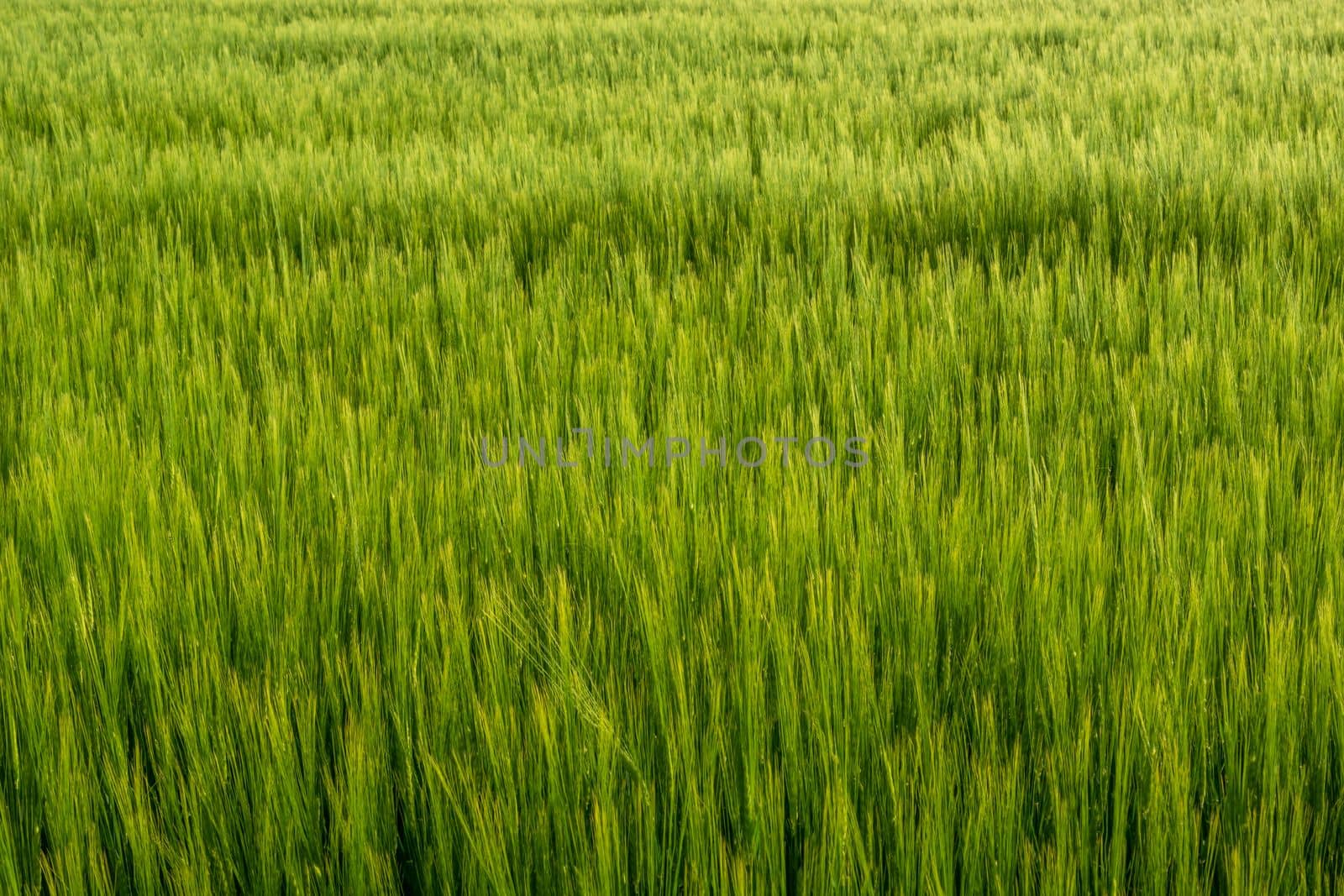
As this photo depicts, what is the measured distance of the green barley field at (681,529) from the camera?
643 millimetres

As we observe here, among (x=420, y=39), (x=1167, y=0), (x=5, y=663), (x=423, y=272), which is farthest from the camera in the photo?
(x=1167, y=0)

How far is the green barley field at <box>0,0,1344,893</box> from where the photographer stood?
2.11ft

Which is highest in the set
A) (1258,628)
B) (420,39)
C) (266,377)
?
(420,39)

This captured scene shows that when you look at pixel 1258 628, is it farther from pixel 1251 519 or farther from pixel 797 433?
pixel 797 433

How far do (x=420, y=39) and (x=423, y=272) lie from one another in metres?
3.64

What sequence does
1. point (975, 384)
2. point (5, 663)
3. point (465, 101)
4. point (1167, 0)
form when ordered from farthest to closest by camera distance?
point (1167, 0) < point (465, 101) < point (975, 384) < point (5, 663)

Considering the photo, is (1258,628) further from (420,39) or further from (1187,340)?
(420,39)

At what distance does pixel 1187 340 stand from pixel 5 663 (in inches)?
46.7

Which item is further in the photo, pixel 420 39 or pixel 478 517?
pixel 420 39

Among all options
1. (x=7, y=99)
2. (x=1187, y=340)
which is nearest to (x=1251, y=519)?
(x=1187, y=340)

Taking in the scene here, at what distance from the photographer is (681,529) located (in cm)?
88

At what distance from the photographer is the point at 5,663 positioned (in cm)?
77

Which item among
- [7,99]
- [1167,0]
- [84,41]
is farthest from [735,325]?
[1167,0]

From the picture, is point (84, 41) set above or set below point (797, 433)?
above
